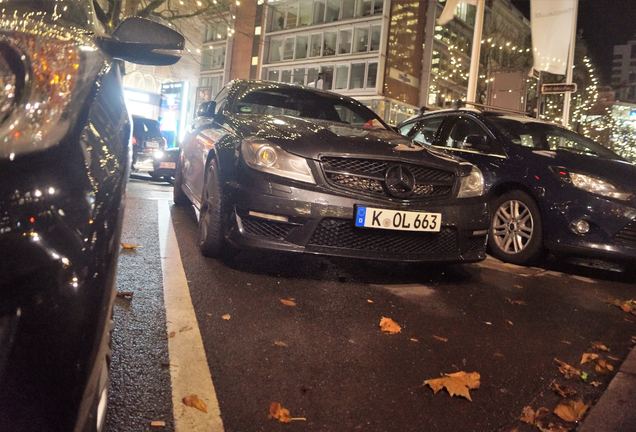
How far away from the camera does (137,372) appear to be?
7.34 ft

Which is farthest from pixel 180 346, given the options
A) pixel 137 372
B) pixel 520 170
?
pixel 520 170

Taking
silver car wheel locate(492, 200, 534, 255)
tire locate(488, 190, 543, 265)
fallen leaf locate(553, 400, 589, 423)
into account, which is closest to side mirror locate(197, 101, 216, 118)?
tire locate(488, 190, 543, 265)

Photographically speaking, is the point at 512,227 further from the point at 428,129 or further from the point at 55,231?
the point at 55,231

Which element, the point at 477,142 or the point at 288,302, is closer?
the point at 288,302

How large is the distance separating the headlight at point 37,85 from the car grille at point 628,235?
15.7 ft

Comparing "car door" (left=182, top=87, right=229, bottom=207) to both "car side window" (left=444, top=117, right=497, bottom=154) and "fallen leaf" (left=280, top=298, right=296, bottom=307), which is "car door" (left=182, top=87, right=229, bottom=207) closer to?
"fallen leaf" (left=280, top=298, right=296, bottom=307)

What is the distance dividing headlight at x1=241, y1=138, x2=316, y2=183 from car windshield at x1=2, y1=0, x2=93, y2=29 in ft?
4.92

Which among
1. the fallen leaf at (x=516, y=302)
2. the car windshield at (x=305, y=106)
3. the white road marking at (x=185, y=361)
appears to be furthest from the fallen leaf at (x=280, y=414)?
the car windshield at (x=305, y=106)

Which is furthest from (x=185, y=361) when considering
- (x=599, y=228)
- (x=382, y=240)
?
(x=599, y=228)

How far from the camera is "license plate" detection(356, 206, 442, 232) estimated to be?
11.5 ft

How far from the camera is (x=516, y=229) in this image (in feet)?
18.2

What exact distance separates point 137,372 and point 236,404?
487mm

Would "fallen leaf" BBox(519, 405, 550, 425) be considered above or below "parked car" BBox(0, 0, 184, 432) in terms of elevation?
below

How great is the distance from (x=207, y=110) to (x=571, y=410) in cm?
465
